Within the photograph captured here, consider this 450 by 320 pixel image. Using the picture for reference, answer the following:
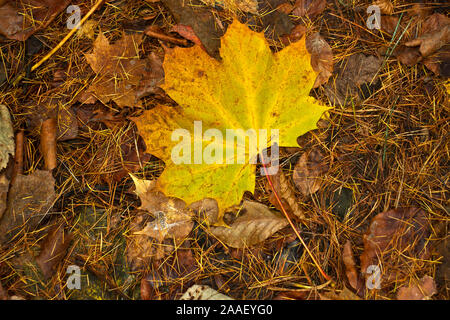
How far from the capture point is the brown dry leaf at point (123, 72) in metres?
1.86

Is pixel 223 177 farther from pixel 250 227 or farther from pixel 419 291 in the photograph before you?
pixel 419 291

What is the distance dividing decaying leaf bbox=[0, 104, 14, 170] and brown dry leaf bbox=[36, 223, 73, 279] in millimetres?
416

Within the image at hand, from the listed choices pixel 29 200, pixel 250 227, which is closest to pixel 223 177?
pixel 250 227

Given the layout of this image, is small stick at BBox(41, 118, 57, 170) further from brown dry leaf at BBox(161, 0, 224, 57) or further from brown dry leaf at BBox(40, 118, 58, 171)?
brown dry leaf at BBox(161, 0, 224, 57)

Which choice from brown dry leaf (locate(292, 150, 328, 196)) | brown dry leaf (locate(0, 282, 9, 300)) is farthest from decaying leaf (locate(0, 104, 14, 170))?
brown dry leaf (locate(292, 150, 328, 196))

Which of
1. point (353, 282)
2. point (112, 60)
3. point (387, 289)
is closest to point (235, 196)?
point (353, 282)

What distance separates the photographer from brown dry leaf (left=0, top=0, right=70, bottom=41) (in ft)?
6.20

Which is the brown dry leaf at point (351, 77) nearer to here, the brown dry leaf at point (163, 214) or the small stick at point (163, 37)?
the small stick at point (163, 37)

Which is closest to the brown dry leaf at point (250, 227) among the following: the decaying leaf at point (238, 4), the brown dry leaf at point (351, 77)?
the brown dry leaf at point (351, 77)

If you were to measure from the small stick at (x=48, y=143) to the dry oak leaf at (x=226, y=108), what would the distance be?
53 centimetres

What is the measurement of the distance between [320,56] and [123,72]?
1009 mm

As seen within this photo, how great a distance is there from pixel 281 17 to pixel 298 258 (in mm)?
1215

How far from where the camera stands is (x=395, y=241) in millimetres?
1732
